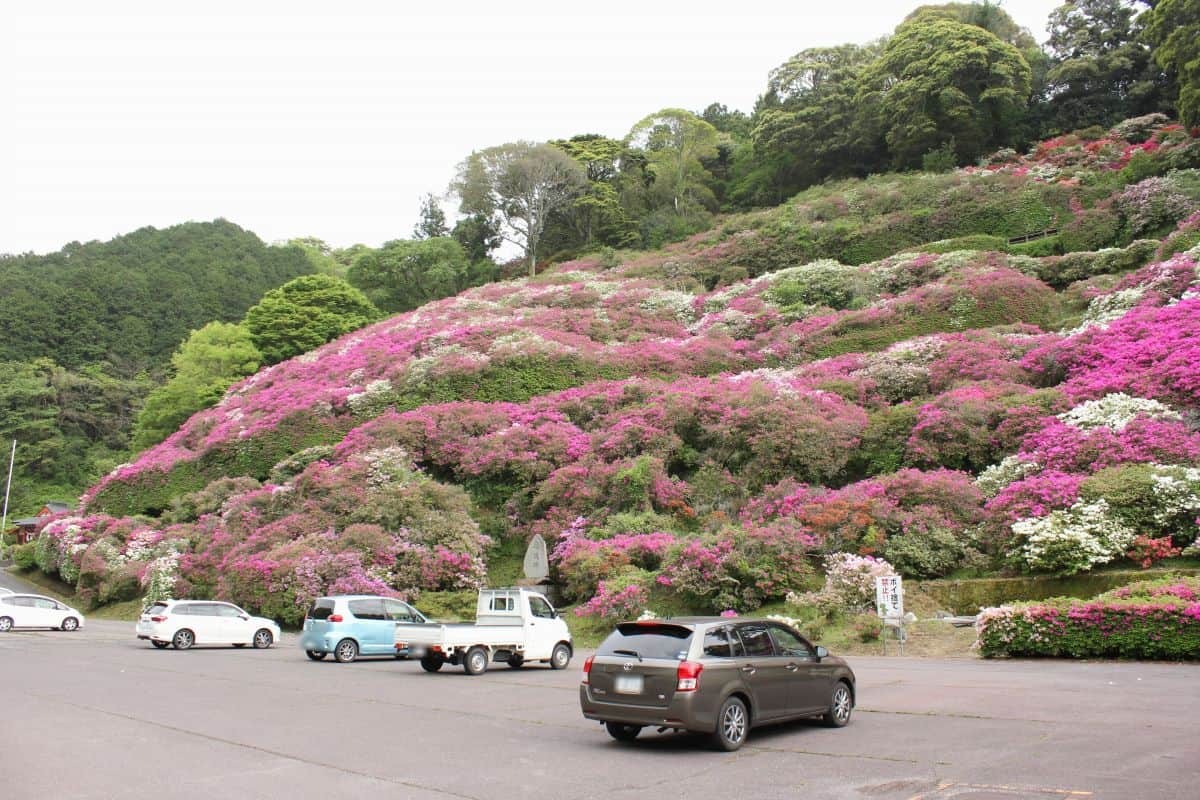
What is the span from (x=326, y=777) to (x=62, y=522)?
40275 mm

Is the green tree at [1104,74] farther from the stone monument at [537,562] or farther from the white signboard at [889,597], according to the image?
the white signboard at [889,597]

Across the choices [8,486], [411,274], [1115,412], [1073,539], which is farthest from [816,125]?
[8,486]

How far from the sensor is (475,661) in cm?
1608

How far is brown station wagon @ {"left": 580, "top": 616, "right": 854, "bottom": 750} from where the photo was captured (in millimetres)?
8430

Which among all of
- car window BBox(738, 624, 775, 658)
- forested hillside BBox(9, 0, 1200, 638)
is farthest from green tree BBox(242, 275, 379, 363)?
car window BBox(738, 624, 775, 658)

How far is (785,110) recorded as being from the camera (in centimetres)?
6700

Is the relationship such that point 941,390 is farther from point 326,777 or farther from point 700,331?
point 326,777

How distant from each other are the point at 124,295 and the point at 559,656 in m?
88.1

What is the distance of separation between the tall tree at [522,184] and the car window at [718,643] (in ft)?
178

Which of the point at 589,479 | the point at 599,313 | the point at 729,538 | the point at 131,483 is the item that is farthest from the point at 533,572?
the point at 131,483

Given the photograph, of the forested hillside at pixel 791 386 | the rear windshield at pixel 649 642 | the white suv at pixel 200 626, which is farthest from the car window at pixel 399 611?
the rear windshield at pixel 649 642

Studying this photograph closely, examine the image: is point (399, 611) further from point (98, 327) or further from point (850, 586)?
point (98, 327)

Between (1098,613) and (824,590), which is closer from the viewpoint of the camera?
(1098,613)

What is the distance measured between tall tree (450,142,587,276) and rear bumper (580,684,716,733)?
5451 centimetres
